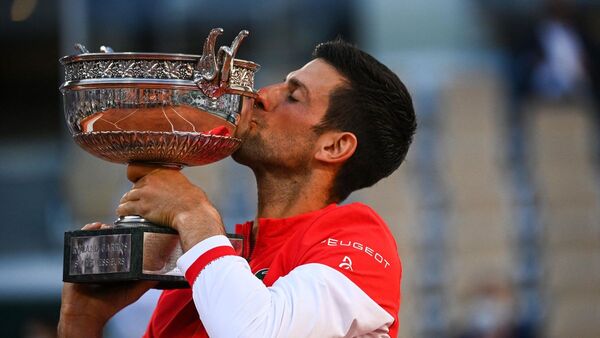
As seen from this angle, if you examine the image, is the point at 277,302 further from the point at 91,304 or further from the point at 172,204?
the point at 91,304

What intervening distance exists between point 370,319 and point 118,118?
71cm

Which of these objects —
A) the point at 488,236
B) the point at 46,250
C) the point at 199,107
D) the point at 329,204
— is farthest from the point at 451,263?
the point at 199,107

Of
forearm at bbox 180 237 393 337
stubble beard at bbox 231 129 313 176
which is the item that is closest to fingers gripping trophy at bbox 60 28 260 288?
forearm at bbox 180 237 393 337

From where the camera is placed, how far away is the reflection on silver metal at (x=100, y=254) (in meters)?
2.84

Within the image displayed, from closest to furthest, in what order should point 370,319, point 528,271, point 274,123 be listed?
point 370,319 < point 274,123 < point 528,271

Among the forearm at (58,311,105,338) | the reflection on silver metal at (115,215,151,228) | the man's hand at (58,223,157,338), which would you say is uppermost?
the reflection on silver metal at (115,215,151,228)

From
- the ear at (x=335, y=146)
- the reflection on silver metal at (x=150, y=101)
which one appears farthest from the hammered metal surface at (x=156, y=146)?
the ear at (x=335, y=146)

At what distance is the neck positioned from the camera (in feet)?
10.7

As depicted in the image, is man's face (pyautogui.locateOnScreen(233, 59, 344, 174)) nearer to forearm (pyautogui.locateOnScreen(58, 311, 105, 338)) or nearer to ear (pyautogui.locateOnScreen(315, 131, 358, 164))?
ear (pyautogui.locateOnScreen(315, 131, 358, 164))

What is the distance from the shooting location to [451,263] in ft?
27.8

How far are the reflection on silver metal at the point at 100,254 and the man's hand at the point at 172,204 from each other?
79mm

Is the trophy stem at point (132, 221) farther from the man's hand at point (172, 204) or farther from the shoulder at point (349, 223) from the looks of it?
the shoulder at point (349, 223)

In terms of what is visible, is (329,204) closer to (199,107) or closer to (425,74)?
(199,107)

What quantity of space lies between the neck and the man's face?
0.03 metres
